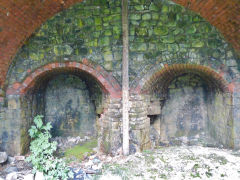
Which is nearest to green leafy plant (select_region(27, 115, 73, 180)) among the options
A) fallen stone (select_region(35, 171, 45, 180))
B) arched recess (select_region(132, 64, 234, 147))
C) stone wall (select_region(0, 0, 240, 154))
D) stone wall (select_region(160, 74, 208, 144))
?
fallen stone (select_region(35, 171, 45, 180))

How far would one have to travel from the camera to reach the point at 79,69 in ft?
16.1

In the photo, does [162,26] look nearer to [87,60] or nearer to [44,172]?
[87,60]

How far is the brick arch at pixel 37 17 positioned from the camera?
422 centimetres

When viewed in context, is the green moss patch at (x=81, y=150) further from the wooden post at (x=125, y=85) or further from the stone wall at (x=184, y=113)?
the stone wall at (x=184, y=113)

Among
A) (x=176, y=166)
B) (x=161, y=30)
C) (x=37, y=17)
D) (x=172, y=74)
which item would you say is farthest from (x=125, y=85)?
(x=37, y=17)

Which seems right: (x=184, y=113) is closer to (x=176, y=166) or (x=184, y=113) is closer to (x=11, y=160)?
(x=176, y=166)

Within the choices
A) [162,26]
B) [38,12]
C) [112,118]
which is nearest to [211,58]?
[162,26]

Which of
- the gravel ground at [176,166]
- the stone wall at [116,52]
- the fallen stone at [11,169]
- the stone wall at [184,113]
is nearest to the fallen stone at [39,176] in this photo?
the fallen stone at [11,169]

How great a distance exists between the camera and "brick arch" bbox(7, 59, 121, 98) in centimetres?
472

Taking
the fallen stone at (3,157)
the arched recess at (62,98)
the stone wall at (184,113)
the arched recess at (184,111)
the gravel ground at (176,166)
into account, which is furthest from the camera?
the stone wall at (184,113)

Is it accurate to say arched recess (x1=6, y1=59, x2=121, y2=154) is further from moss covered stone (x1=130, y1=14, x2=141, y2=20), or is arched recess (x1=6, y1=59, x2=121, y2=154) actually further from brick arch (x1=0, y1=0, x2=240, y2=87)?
moss covered stone (x1=130, y1=14, x2=141, y2=20)

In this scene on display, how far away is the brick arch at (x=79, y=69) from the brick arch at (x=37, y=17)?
0.41 m

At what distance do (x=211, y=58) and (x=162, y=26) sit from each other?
4.52ft

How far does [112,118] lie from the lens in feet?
15.4
